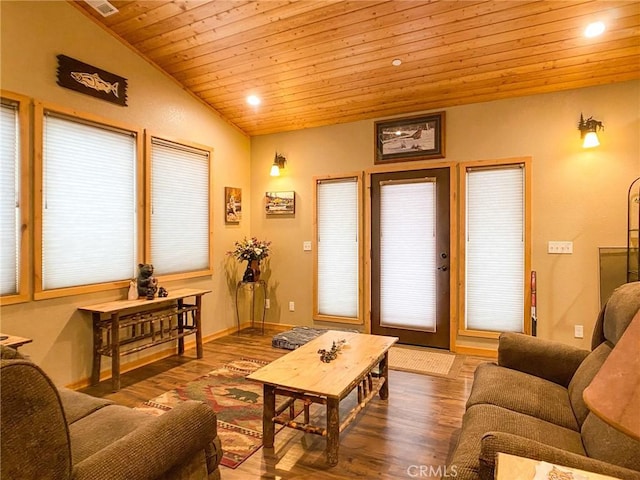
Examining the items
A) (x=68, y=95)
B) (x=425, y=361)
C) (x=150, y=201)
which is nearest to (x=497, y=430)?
(x=425, y=361)

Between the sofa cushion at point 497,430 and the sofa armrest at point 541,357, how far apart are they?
1.93 feet

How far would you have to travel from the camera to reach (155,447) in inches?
50.4

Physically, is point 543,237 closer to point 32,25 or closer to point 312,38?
point 312,38

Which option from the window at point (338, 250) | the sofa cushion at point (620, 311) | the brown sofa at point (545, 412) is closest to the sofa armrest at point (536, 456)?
the brown sofa at point (545, 412)

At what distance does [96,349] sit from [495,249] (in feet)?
13.4

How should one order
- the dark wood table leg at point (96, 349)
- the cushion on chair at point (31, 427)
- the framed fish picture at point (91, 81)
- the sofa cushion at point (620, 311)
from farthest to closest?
the dark wood table leg at point (96, 349) → the framed fish picture at point (91, 81) → the sofa cushion at point (620, 311) → the cushion on chair at point (31, 427)

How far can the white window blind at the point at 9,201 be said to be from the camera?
2.75 metres

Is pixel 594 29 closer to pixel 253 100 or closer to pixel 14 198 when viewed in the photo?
pixel 253 100

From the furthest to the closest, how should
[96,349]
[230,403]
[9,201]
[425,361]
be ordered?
[425,361] → [96,349] → [230,403] → [9,201]

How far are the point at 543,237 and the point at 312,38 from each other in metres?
3.04

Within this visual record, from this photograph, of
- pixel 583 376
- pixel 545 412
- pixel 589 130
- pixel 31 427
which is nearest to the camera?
pixel 31 427

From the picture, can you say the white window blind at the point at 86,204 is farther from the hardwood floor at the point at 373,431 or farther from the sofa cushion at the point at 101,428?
the sofa cushion at the point at 101,428

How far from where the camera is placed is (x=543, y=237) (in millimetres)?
3777

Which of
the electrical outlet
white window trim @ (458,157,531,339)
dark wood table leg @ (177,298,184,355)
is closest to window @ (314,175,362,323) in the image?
white window trim @ (458,157,531,339)
